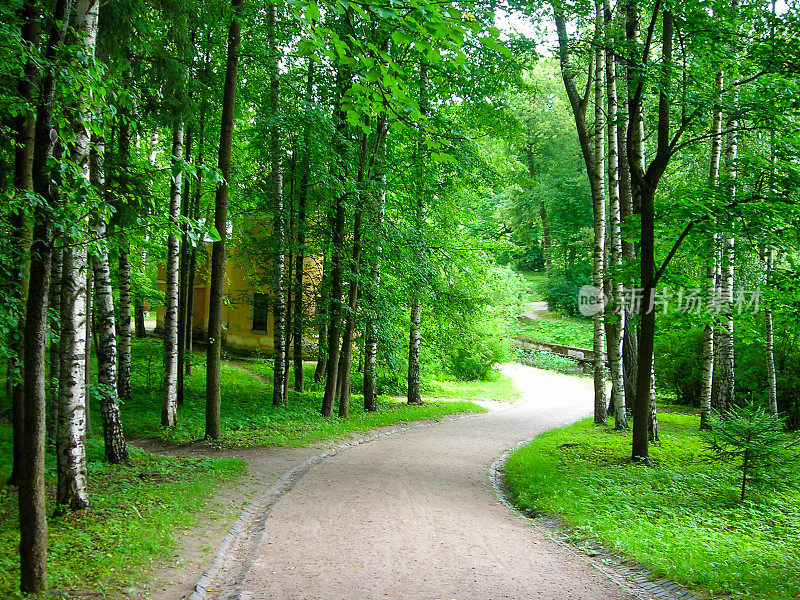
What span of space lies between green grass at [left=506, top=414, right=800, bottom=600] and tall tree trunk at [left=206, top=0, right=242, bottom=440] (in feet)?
20.0

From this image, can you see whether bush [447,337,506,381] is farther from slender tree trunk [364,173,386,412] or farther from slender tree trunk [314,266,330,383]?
slender tree trunk [314,266,330,383]

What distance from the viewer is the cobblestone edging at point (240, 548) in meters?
5.16

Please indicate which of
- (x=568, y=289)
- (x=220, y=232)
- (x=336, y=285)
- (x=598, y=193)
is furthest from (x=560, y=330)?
(x=220, y=232)

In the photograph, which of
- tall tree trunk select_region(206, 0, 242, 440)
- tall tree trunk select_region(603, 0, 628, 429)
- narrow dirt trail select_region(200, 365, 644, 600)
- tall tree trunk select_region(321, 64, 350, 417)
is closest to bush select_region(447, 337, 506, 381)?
tall tree trunk select_region(603, 0, 628, 429)

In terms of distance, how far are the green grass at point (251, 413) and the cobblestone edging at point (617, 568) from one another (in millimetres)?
6034

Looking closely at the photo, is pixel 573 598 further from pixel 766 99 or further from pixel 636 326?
pixel 766 99

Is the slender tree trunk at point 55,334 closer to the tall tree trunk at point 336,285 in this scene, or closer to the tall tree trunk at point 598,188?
the tall tree trunk at point 336,285

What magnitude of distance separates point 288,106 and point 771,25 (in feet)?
31.9

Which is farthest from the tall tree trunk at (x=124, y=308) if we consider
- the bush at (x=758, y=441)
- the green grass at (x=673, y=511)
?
the bush at (x=758, y=441)

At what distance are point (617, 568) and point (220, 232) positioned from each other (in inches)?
343

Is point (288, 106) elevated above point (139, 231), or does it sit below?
above

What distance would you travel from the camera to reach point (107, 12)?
771cm

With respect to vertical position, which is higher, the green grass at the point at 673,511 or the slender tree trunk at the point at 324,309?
the slender tree trunk at the point at 324,309

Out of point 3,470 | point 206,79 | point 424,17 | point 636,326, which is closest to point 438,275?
point 636,326
